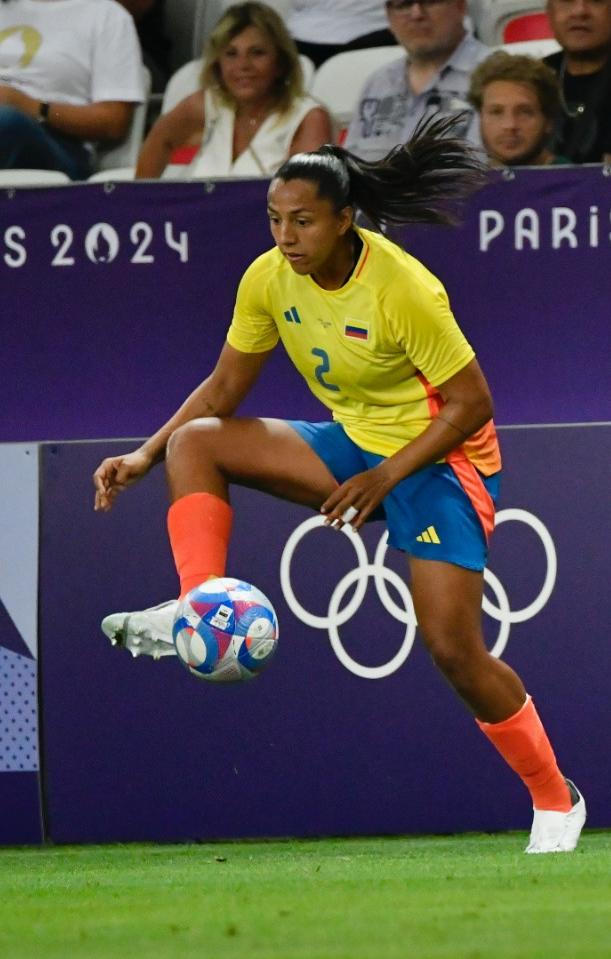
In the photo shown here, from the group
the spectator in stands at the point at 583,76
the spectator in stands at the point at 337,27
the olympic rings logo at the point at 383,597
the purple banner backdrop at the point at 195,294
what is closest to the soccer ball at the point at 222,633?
the olympic rings logo at the point at 383,597

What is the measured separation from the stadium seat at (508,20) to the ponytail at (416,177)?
3.20 m

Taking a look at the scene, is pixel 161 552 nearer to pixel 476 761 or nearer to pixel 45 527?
pixel 45 527

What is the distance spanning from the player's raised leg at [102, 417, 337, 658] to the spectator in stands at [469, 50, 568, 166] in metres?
2.53

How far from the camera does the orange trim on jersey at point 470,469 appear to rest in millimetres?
5332

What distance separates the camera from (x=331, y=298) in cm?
523

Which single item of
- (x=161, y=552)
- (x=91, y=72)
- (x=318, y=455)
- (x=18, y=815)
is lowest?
(x=18, y=815)

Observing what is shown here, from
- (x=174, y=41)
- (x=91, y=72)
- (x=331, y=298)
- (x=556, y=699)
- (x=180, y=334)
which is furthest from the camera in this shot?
(x=174, y=41)

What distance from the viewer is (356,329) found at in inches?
205

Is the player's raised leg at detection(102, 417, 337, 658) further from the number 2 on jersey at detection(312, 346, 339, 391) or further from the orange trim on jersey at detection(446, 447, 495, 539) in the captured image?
the orange trim on jersey at detection(446, 447, 495, 539)

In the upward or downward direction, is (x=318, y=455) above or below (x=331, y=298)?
below

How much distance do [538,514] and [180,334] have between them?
166cm

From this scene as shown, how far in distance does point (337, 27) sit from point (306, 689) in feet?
11.7

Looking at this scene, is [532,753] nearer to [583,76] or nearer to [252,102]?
[583,76]

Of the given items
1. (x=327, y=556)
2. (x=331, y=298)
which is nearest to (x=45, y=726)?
(x=327, y=556)
